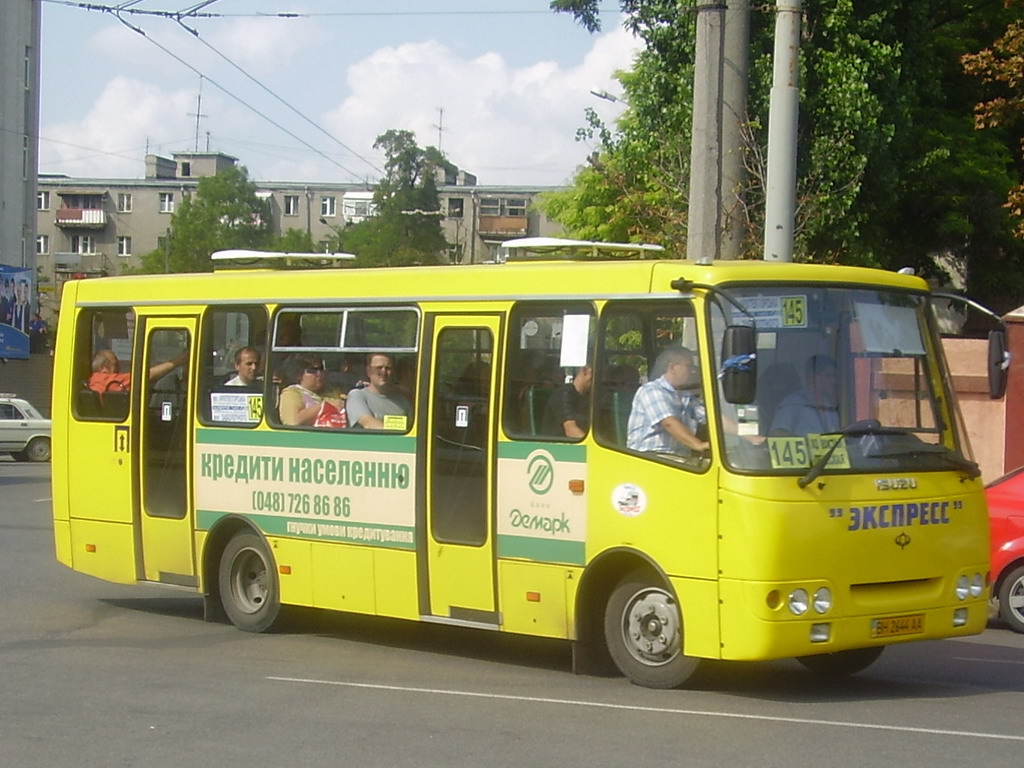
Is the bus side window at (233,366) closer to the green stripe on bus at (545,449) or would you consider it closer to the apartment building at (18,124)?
the green stripe on bus at (545,449)

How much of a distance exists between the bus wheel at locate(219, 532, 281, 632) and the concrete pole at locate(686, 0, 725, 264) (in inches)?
192

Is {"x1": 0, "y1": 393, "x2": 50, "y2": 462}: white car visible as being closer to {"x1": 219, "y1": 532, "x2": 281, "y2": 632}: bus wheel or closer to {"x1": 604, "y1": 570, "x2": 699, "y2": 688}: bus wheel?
{"x1": 219, "y1": 532, "x2": 281, "y2": 632}: bus wheel

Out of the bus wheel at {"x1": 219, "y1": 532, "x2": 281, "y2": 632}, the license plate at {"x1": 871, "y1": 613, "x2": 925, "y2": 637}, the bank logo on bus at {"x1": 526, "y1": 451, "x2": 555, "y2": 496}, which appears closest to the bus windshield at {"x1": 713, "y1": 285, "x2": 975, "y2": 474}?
the license plate at {"x1": 871, "y1": 613, "x2": 925, "y2": 637}

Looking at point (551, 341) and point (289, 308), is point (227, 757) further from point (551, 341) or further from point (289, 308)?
point (289, 308)

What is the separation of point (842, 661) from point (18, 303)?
61.1 metres

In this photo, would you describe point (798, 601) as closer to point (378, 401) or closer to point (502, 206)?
point (378, 401)


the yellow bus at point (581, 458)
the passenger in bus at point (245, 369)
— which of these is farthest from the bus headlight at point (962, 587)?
the passenger in bus at point (245, 369)

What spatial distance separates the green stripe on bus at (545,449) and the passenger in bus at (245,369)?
283cm

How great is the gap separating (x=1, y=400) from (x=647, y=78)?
25.2 m

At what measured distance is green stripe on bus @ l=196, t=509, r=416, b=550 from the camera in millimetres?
11461

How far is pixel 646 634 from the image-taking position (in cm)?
998

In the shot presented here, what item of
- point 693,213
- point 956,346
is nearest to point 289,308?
point 693,213

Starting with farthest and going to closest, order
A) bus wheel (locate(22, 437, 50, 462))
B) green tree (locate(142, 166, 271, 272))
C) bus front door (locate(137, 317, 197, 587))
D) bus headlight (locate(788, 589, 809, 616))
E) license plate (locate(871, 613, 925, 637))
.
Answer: green tree (locate(142, 166, 271, 272))
bus wheel (locate(22, 437, 50, 462))
bus front door (locate(137, 317, 197, 587))
license plate (locate(871, 613, 925, 637))
bus headlight (locate(788, 589, 809, 616))

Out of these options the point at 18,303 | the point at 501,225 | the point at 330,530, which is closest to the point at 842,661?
the point at 330,530
